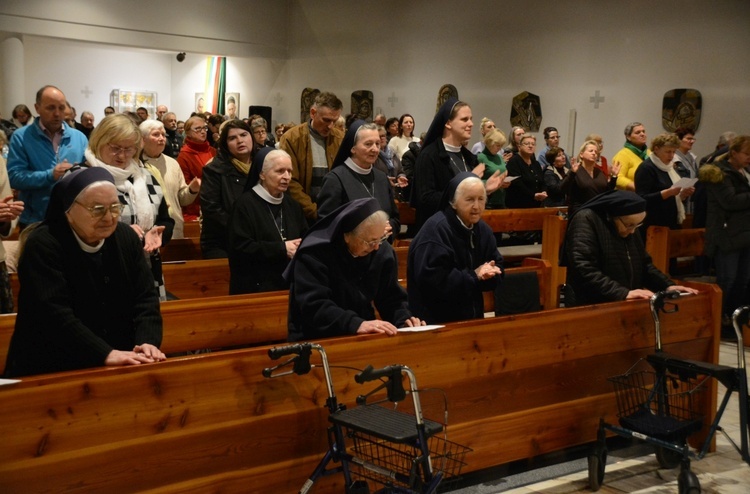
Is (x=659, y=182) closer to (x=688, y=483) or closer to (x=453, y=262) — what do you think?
(x=453, y=262)

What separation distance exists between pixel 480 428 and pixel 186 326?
1590 millimetres

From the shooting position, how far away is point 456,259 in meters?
4.59

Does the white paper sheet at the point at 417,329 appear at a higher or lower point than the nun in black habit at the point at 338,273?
lower

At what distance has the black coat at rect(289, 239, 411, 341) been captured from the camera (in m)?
3.85

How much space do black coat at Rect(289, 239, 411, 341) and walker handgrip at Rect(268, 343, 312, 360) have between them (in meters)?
0.51

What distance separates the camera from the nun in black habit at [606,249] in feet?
16.3

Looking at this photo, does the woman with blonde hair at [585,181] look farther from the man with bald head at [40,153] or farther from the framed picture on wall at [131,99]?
the framed picture on wall at [131,99]

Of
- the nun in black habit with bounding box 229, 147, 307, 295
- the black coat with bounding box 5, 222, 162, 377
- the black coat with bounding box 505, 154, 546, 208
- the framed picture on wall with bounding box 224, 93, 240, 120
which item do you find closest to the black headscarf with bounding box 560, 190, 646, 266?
the nun in black habit with bounding box 229, 147, 307, 295

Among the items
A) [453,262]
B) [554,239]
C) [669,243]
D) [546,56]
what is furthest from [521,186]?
[546,56]

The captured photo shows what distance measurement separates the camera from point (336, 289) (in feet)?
13.0

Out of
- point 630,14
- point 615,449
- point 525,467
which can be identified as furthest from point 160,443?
point 630,14

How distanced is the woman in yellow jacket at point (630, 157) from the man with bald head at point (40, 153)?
5.73m

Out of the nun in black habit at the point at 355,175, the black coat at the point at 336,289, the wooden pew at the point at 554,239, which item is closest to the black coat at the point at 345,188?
the nun in black habit at the point at 355,175

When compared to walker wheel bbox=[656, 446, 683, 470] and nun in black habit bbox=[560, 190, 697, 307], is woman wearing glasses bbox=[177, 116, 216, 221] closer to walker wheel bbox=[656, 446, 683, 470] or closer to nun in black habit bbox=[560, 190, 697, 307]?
nun in black habit bbox=[560, 190, 697, 307]
